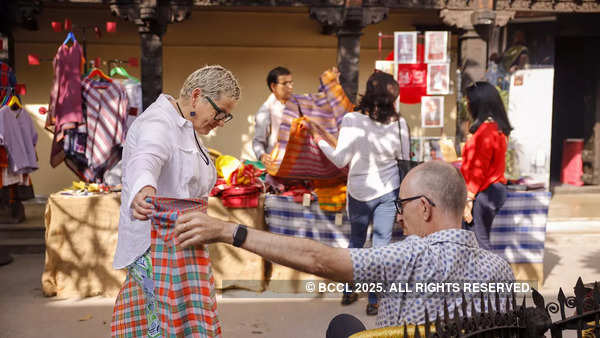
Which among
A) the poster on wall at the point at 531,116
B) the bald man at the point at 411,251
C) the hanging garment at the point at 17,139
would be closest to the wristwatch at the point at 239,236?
the bald man at the point at 411,251

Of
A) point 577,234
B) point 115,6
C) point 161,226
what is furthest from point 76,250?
point 577,234

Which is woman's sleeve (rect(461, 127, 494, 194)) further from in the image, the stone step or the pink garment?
the stone step

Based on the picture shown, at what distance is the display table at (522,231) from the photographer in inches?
216

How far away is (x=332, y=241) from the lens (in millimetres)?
5488

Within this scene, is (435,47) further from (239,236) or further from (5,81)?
(239,236)

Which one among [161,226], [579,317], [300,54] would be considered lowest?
[579,317]

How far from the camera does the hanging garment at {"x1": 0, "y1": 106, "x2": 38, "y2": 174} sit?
6.52 metres

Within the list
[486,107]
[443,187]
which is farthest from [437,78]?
[443,187]

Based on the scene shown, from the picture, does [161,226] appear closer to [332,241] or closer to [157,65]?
[332,241]

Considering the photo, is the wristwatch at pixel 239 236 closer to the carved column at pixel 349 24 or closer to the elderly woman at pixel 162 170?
the elderly woman at pixel 162 170

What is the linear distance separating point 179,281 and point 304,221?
10.1 ft

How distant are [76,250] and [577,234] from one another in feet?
20.2

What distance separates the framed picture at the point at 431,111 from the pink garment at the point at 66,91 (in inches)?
183

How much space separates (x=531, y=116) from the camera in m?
10.3
